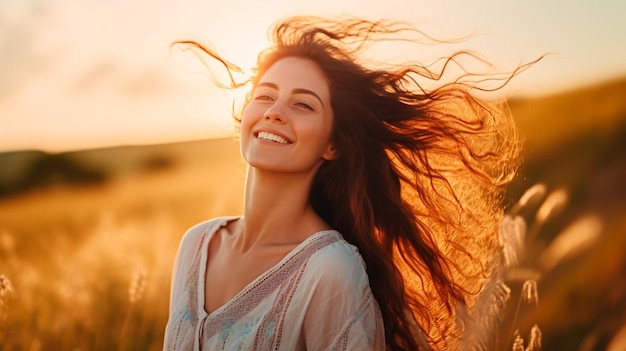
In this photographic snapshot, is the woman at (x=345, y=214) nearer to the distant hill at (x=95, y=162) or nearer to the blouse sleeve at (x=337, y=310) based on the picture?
the blouse sleeve at (x=337, y=310)

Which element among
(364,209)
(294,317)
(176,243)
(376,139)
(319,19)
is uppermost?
(319,19)

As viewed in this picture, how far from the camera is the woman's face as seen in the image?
9.43 ft

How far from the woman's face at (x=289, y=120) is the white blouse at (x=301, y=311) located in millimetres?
286

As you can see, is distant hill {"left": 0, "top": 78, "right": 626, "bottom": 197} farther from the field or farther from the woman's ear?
the woman's ear

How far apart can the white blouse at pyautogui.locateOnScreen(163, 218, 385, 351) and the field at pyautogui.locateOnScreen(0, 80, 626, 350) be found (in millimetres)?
705

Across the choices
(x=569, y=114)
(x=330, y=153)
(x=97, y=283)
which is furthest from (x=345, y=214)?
(x=569, y=114)

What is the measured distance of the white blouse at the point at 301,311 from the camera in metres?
2.71

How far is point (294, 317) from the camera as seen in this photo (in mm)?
2740

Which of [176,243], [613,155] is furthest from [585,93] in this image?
[176,243]

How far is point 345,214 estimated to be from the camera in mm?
3115

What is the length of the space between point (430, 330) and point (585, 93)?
202 inches

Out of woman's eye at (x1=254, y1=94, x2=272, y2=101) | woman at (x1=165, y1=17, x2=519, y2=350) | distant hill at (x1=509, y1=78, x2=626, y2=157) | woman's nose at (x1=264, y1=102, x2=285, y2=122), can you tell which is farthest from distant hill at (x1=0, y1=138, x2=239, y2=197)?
woman's nose at (x1=264, y1=102, x2=285, y2=122)

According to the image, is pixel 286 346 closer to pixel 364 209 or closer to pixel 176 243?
pixel 364 209

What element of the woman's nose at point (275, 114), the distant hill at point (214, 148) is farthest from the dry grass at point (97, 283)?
the distant hill at point (214, 148)
